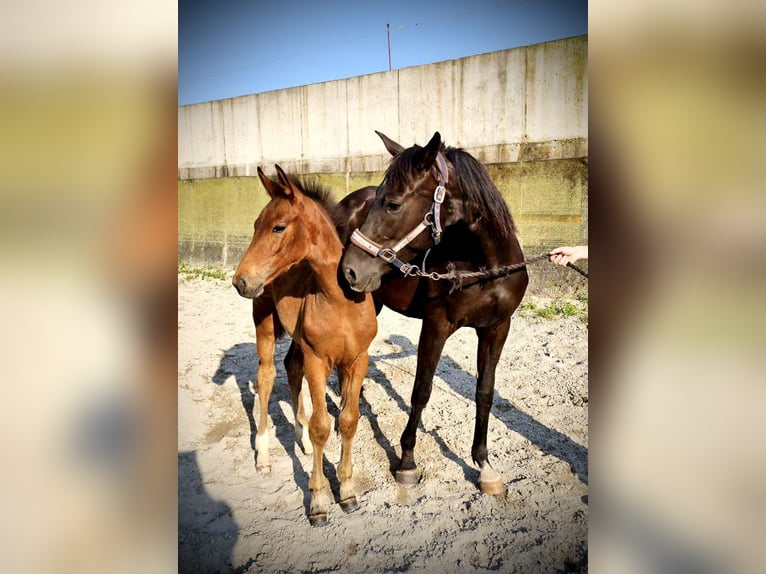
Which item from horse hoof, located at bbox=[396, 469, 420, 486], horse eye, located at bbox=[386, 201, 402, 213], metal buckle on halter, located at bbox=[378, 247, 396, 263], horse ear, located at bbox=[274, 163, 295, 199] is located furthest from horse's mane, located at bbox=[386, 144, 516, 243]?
horse hoof, located at bbox=[396, 469, 420, 486]

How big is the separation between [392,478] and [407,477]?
0.13 meters

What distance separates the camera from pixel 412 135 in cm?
713

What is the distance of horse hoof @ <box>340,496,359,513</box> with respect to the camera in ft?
8.18

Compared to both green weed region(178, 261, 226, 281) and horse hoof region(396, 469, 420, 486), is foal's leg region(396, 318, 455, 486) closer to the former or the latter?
horse hoof region(396, 469, 420, 486)

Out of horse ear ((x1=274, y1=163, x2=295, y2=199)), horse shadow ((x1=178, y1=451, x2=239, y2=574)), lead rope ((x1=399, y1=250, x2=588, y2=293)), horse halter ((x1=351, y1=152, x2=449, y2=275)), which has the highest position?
horse ear ((x1=274, y1=163, x2=295, y2=199))

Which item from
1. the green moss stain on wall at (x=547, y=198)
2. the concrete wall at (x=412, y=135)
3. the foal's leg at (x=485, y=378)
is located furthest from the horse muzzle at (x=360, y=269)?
the green moss stain on wall at (x=547, y=198)

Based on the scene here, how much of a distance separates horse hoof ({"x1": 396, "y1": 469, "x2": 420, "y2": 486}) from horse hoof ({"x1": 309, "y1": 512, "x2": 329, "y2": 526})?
538mm

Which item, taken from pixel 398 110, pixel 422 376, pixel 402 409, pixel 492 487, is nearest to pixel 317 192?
pixel 422 376

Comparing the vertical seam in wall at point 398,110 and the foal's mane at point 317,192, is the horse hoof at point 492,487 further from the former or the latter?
the vertical seam in wall at point 398,110
